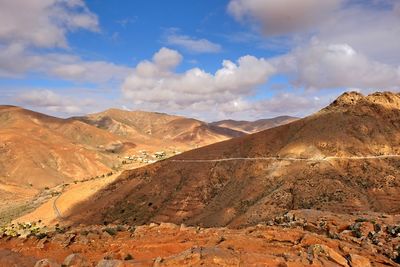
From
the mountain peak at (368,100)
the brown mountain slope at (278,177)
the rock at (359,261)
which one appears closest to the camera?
the rock at (359,261)

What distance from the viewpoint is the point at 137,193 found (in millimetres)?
55562

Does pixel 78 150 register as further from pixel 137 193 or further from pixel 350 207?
pixel 350 207

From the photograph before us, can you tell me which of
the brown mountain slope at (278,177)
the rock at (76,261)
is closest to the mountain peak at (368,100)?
the brown mountain slope at (278,177)

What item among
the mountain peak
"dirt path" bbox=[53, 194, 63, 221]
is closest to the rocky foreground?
the mountain peak

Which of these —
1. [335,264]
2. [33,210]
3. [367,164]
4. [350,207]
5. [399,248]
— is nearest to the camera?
[335,264]

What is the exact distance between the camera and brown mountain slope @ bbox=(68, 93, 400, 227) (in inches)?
1468

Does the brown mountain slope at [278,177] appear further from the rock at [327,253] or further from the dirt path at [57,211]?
the rock at [327,253]

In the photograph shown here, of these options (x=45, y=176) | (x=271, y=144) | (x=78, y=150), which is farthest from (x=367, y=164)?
(x=78, y=150)

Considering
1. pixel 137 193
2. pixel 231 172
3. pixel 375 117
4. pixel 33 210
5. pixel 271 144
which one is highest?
pixel 375 117

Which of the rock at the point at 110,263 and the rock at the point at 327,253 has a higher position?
the rock at the point at 327,253

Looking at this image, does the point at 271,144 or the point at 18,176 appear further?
the point at 18,176

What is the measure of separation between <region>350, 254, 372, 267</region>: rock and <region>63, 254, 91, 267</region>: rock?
9269 mm

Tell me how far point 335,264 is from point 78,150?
13793 centimetres

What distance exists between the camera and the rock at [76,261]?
13727 mm
